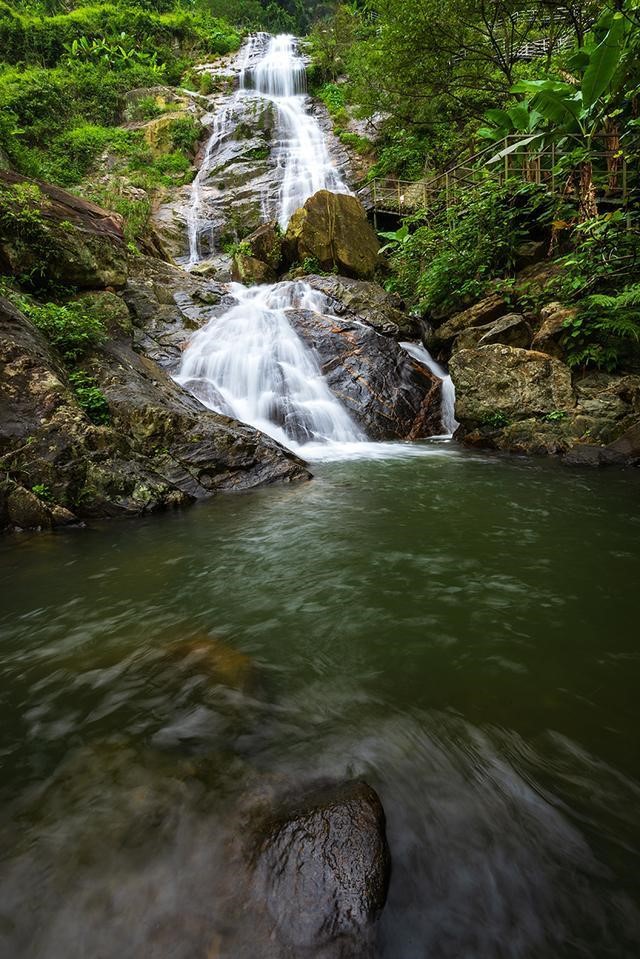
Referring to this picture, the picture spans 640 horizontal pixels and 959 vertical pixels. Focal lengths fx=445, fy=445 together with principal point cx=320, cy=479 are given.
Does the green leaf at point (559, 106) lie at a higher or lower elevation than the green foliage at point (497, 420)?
higher

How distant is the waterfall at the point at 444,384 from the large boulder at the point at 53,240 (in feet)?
21.0

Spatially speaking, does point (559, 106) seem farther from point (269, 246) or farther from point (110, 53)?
point (110, 53)

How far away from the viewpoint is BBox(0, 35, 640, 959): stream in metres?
1.22

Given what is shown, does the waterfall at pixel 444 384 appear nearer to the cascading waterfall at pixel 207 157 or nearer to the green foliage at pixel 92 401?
the green foliage at pixel 92 401

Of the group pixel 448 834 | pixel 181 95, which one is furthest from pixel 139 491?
pixel 181 95

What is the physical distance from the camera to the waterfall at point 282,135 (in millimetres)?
17375

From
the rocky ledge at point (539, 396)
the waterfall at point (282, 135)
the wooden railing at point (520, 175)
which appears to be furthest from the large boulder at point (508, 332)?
the waterfall at point (282, 135)

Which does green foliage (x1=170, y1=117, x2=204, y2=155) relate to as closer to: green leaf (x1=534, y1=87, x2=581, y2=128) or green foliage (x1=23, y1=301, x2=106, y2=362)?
green foliage (x1=23, y1=301, x2=106, y2=362)

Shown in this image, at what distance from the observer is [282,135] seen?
21281 millimetres

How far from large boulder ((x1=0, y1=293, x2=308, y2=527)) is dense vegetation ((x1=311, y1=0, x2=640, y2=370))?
5.10m

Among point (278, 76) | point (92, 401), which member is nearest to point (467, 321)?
point (92, 401)

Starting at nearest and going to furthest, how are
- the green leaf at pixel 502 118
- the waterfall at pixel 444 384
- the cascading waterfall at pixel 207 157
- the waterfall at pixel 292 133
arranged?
1. the green leaf at pixel 502 118
2. the waterfall at pixel 444 384
3. the cascading waterfall at pixel 207 157
4. the waterfall at pixel 292 133

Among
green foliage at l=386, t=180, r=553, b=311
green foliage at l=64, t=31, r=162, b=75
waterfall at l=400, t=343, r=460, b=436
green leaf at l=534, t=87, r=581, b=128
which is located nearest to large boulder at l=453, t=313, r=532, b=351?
waterfall at l=400, t=343, r=460, b=436

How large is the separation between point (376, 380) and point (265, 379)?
89.4 inches
